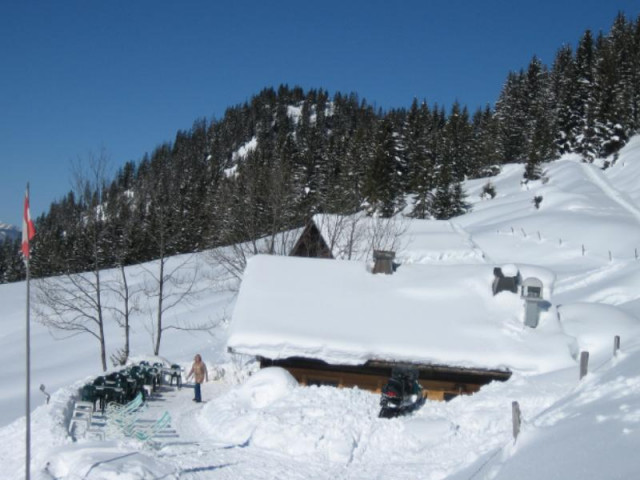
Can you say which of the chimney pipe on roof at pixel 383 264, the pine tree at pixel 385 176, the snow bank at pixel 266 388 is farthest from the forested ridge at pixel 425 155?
the snow bank at pixel 266 388

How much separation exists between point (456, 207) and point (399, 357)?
37886 mm

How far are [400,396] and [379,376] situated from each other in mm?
2412

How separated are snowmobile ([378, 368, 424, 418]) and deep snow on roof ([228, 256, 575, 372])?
91 centimetres

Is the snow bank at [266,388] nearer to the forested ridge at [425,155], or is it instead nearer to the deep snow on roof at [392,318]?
the deep snow on roof at [392,318]

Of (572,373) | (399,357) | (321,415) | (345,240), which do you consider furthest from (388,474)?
(345,240)

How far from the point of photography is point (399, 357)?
1426cm

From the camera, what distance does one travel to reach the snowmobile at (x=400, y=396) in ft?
40.8

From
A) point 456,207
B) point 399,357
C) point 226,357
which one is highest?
point 456,207

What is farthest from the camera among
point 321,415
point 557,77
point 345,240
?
point 557,77

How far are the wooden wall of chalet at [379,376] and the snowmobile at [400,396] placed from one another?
71 cm

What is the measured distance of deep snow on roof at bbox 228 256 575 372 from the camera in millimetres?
14242

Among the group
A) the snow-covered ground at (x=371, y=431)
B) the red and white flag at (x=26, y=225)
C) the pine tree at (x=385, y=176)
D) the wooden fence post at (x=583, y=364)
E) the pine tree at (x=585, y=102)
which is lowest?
the snow-covered ground at (x=371, y=431)

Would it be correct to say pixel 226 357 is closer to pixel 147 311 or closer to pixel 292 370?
pixel 292 370

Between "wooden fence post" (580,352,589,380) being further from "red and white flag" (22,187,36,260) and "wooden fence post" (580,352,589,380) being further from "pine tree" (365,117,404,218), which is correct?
"pine tree" (365,117,404,218)
